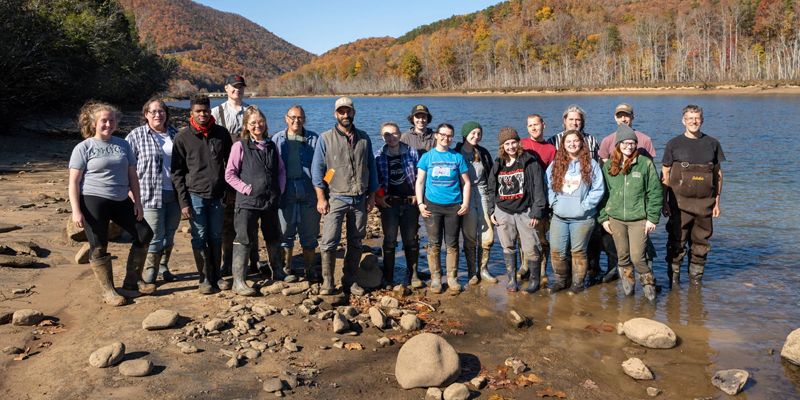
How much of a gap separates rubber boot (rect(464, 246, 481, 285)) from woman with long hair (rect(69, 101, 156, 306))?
13.0 feet

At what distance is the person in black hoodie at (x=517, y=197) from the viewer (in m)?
6.58

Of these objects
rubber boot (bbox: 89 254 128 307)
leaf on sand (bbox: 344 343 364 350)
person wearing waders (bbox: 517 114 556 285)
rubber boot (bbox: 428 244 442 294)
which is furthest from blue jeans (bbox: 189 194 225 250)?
person wearing waders (bbox: 517 114 556 285)

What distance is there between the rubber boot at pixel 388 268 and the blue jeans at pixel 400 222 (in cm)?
7

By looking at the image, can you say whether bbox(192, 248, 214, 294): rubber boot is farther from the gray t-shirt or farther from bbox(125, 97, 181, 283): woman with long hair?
the gray t-shirt

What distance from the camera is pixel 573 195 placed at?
6.33 meters

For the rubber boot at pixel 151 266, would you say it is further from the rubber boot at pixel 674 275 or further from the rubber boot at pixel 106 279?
the rubber boot at pixel 674 275

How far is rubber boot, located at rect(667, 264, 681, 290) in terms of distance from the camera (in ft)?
23.7

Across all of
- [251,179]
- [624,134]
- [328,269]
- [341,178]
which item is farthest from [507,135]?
[251,179]

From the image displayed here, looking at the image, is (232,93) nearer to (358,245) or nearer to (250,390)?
(358,245)

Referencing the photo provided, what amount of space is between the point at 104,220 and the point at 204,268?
1179mm

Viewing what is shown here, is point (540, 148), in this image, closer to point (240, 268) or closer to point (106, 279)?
point (240, 268)

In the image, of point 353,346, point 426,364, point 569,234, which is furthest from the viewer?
point 569,234

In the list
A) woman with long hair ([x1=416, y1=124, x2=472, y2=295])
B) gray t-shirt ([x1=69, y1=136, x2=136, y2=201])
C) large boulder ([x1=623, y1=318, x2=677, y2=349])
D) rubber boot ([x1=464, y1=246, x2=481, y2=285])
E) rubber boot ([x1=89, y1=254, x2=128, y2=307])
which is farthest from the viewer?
rubber boot ([x1=464, y1=246, x2=481, y2=285])

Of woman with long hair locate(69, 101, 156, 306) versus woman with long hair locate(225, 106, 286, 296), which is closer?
woman with long hair locate(69, 101, 156, 306)
